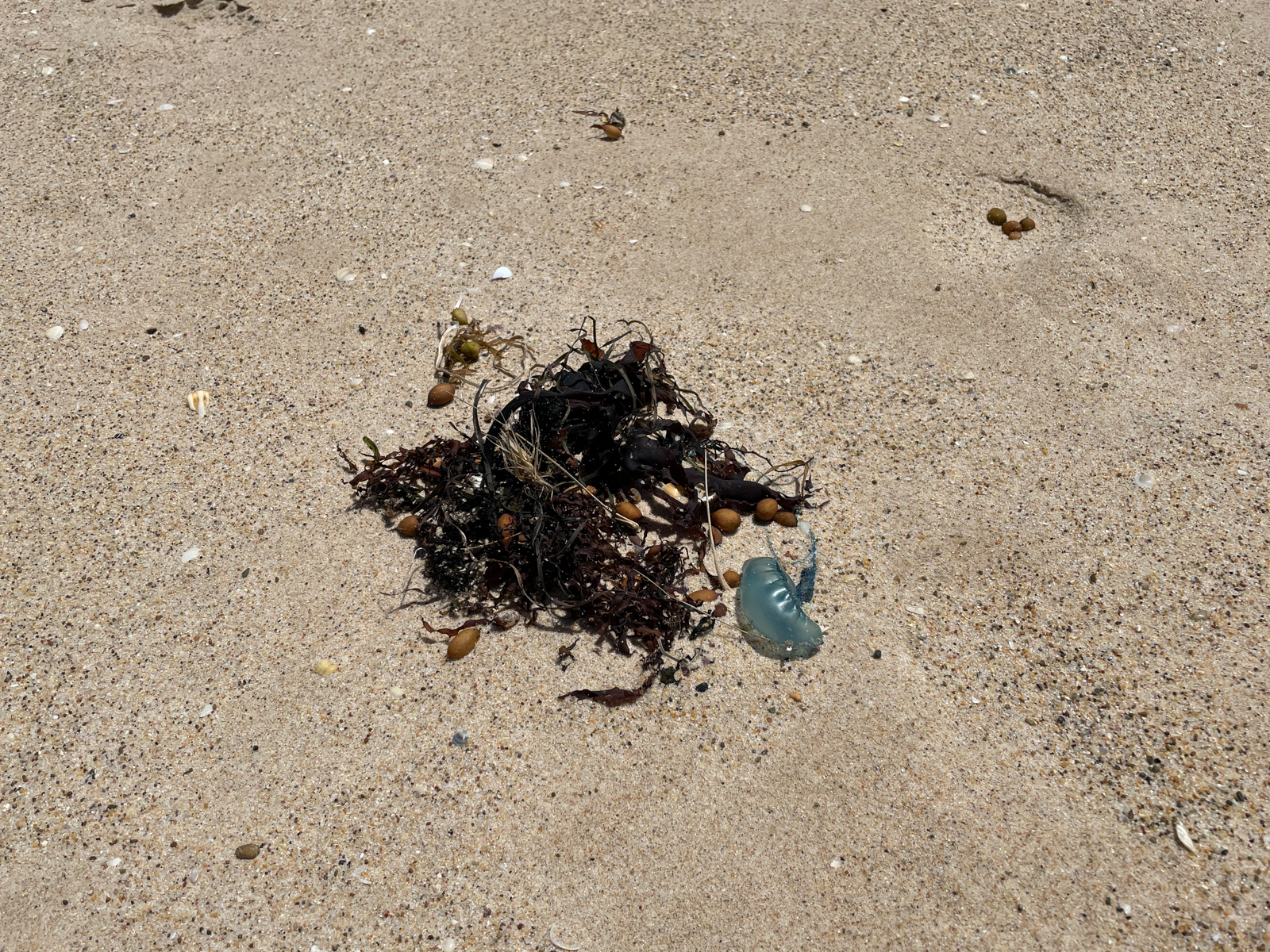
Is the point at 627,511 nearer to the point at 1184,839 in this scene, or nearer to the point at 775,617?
the point at 775,617

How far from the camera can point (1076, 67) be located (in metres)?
4.07

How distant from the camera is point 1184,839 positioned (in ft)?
6.64

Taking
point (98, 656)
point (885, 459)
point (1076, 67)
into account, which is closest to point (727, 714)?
point (885, 459)

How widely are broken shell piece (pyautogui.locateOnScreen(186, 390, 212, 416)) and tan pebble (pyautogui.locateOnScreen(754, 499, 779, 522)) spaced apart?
5.71 ft

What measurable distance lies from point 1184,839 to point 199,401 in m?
2.92

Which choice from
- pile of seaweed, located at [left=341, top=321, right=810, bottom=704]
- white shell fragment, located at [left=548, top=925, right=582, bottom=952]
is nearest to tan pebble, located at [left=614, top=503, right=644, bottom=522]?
pile of seaweed, located at [left=341, top=321, right=810, bottom=704]

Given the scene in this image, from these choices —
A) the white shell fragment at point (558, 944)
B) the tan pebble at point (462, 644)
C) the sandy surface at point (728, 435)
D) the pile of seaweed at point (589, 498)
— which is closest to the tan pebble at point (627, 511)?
the pile of seaweed at point (589, 498)

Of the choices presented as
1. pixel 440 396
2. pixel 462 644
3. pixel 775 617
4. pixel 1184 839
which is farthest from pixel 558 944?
pixel 440 396

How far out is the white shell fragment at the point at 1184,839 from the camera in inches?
79.4

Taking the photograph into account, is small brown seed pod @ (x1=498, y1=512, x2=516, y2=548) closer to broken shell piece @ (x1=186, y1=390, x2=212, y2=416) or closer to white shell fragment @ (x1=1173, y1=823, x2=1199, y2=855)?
broken shell piece @ (x1=186, y1=390, x2=212, y2=416)

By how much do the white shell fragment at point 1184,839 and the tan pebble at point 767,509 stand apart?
1177 millimetres

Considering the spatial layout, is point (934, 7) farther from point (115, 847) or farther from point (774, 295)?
point (115, 847)

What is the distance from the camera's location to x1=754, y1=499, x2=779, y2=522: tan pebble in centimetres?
256

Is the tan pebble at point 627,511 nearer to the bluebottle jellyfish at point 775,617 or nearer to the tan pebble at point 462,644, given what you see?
the bluebottle jellyfish at point 775,617
